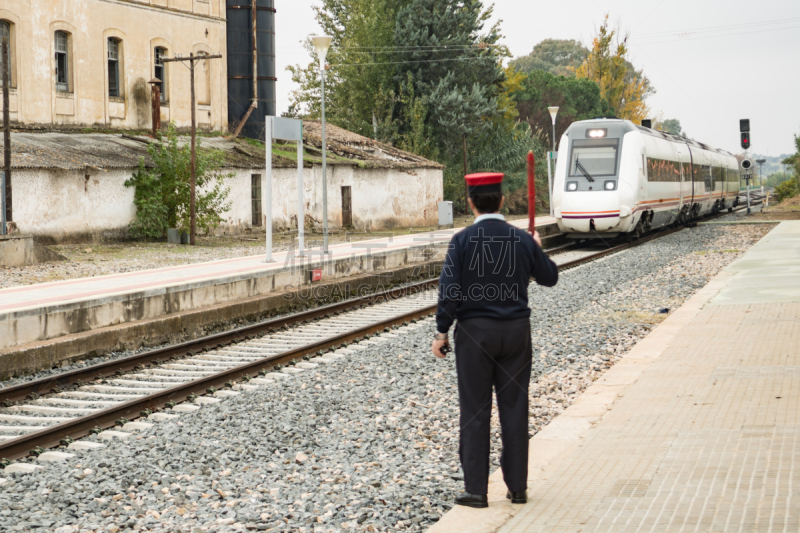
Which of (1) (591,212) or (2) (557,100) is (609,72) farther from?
(1) (591,212)

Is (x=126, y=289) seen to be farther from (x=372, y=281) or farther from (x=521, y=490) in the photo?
(x=521, y=490)

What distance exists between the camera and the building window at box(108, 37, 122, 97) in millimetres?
30734

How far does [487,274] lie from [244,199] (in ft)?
86.7

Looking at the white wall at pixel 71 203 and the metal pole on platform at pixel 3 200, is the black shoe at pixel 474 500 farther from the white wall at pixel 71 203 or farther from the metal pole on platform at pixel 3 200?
the white wall at pixel 71 203

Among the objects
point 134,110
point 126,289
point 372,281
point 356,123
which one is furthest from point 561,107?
point 126,289

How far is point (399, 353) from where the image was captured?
10.3 m

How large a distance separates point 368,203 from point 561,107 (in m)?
30.8

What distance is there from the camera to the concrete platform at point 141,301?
10547 millimetres

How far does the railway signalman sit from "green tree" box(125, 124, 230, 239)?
2278 centimetres

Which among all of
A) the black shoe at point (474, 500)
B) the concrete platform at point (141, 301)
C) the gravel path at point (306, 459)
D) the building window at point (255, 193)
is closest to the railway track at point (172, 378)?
the gravel path at point (306, 459)

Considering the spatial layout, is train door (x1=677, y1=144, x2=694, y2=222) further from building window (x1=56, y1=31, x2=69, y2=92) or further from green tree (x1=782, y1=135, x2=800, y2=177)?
green tree (x1=782, y1=135, x2=800, y2=177)

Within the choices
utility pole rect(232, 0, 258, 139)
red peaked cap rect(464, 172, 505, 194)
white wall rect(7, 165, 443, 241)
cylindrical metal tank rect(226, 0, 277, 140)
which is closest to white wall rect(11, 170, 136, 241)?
white wall rect(7, 165, 443, 241)

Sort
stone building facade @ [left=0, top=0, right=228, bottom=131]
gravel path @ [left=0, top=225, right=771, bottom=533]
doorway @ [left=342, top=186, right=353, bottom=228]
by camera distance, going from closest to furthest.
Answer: gravel path @ [left=0, top=225, right=771, bottom=533] → stone building facade @ [left=0, top=0, right=228, bottom=131] → doorway @ [left=342, top=186, right=353, bottom=228]

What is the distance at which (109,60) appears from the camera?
30.7 metres
